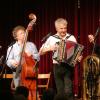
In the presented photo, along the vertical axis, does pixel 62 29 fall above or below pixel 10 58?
above

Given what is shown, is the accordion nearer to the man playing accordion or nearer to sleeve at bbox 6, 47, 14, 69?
the man playing accordion

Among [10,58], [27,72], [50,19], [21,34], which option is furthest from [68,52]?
[50,19]

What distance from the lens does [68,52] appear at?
23.4 ft

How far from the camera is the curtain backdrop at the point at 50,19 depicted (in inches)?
361

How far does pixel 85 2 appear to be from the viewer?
925cm

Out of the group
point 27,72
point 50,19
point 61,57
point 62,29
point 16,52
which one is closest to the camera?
point 27,72

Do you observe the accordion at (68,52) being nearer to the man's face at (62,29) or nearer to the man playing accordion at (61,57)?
the man playing accordion at (61,57)

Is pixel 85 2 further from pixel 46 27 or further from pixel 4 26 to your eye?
pixel 4 26

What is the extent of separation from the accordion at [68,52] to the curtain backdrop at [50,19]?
1.97 metres

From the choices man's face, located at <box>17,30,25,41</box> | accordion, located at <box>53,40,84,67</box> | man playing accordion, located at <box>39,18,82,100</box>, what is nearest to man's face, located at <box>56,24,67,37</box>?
man playing accordion, located at <box>39,18,82,100</box>

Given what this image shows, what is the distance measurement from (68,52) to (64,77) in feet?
1.92

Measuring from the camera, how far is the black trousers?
7281 millimetres

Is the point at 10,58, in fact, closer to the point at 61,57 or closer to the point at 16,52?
the point at 16,52

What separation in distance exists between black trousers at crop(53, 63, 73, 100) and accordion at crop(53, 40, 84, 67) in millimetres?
193
